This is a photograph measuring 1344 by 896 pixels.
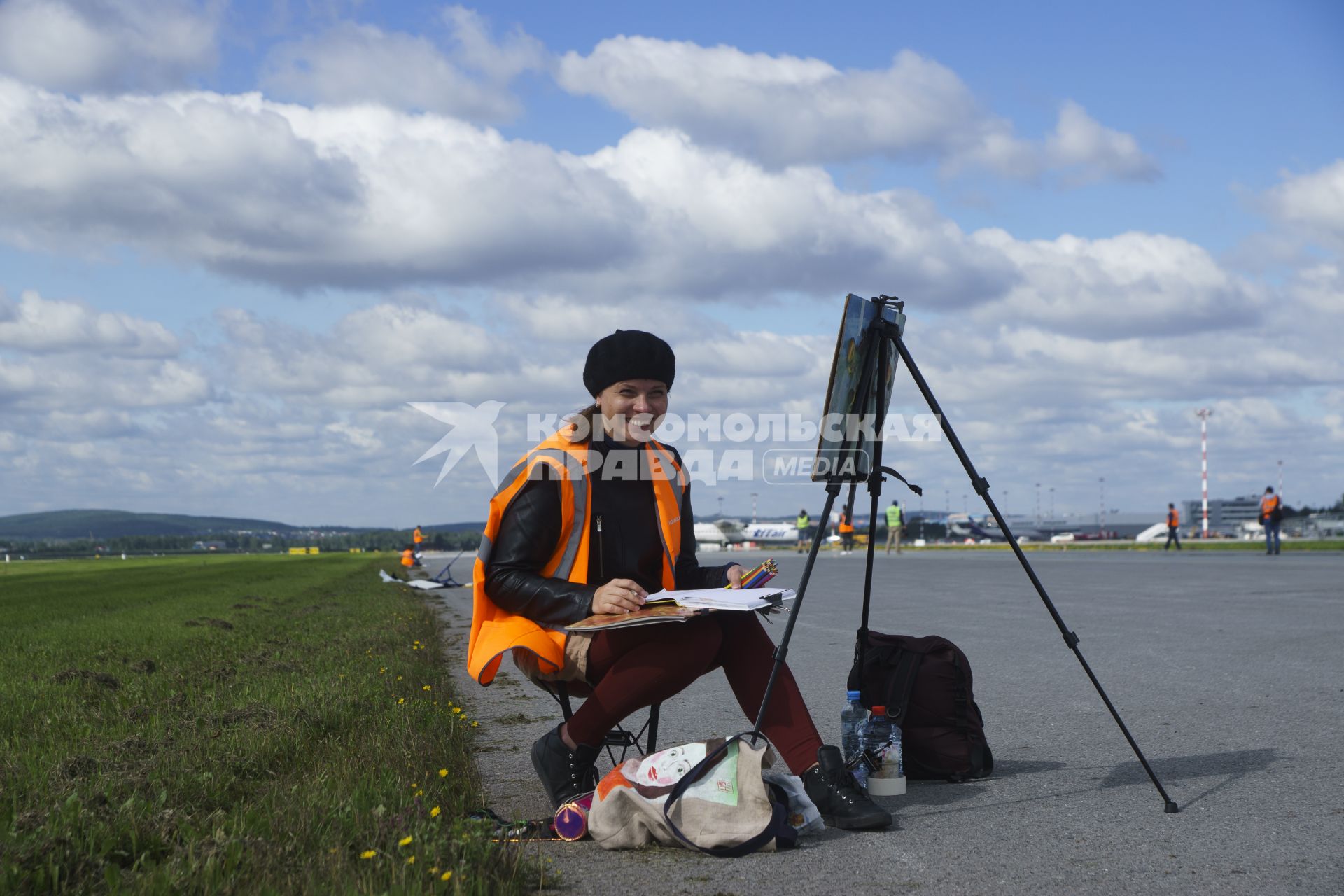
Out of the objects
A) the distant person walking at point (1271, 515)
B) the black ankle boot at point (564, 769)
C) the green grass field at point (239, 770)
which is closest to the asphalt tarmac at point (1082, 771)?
the black ankle boot at point (564, 769)

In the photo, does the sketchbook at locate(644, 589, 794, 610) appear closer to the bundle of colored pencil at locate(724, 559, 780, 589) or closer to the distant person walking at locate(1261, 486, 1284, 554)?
the bundle of colored pencil at locate(724, 559, 780, 589)

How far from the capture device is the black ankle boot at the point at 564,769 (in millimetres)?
4230

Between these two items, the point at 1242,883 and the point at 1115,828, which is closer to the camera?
the point at 1242,883

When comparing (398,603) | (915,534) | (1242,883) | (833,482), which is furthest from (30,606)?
(915,534)

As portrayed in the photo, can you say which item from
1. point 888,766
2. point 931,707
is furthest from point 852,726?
point 931,707

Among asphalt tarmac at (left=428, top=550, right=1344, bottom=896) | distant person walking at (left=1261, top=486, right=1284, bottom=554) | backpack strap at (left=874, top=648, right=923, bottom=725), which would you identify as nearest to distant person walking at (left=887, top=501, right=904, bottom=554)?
distant person walking at (left=1261, top=486, right=1284, bottom=554)

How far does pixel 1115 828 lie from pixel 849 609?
36.7ft

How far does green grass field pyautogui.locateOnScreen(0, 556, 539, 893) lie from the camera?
3127 mm

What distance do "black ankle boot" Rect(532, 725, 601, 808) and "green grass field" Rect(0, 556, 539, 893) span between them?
0.28m

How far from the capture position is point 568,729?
4.30 metres

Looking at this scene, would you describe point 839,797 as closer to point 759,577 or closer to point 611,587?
point 759,577

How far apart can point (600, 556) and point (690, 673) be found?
21.4 inches

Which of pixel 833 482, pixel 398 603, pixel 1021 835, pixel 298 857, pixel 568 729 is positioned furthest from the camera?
pixel 398 603

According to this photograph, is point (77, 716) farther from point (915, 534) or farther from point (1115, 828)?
point (915, 534)
